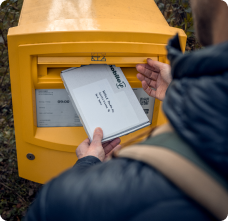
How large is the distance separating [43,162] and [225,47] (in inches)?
57.3

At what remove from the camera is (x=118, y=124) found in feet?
4.27

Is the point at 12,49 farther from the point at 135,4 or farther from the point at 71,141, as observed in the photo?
the point at 135,4

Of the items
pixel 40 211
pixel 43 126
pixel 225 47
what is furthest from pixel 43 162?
pixel 225 47

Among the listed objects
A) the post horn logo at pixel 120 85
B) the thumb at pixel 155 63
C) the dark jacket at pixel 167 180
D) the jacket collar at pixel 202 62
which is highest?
the jacket collar at pixel 202 62

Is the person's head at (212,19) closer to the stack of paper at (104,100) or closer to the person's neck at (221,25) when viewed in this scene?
the person's neck at (221,25)

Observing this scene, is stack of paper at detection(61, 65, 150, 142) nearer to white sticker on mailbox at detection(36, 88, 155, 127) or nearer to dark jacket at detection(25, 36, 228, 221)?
white sticker on mailbox at detection(36, 88, 155, 127)

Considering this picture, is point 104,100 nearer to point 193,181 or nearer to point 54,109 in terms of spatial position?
point 54,109

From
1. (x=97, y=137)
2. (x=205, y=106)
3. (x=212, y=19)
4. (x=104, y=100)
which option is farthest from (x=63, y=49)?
(x=205, y=106)

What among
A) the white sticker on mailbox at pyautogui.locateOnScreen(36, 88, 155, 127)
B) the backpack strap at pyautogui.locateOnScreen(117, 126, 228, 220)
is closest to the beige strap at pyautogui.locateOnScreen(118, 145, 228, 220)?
the backpack strap at pyautogui.locateOnScreen(117, 126, 228, 220)

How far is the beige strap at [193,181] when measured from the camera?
0.46 m

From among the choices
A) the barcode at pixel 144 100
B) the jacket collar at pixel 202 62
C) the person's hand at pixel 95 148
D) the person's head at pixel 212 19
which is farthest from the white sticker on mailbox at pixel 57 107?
the jacket collar at pixel 202 62

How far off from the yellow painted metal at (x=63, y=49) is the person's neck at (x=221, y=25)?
0.67m

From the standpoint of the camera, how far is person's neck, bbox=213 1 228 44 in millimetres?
554

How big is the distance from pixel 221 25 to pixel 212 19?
39 mm
